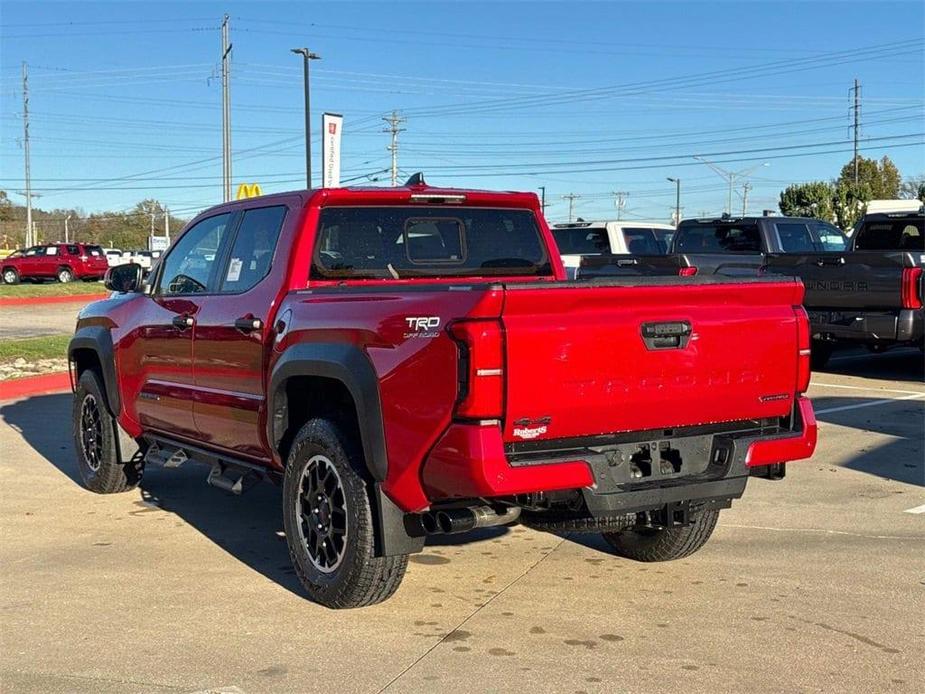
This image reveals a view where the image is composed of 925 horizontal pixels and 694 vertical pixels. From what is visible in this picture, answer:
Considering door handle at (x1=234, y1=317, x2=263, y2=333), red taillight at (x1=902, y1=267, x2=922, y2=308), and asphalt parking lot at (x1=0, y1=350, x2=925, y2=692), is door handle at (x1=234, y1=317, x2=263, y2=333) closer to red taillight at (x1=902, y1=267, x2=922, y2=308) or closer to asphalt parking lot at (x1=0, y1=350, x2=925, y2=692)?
asphalt parking lot at (x1=0, y1=350, x2=925, y2=692)

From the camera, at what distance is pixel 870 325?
1295 cm

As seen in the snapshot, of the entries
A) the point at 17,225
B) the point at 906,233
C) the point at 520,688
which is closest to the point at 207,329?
the point at 520,688

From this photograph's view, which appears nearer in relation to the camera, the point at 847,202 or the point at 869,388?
the point at 869,388

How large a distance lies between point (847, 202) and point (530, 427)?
6276cm

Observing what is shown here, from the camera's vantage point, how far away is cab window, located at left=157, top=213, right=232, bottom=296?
20.9 ft

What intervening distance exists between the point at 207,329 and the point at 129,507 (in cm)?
197

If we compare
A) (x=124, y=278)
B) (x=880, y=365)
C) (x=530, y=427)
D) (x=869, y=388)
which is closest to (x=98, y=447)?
(x=124, y=278)

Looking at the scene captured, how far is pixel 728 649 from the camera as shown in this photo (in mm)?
4477

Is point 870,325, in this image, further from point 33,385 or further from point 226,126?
point 226,126

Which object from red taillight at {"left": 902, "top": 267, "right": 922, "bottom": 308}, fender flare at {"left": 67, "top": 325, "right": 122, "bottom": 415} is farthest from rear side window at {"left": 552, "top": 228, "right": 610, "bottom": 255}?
fender flare at {"left": 67, "top": 325, "right": 122, "bottom": 415}

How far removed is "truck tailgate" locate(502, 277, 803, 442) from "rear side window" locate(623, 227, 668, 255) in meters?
15.2

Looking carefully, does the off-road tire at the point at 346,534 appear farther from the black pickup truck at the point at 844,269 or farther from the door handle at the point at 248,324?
the black pickup truck at the point at 844,269

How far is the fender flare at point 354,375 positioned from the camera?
4.59m

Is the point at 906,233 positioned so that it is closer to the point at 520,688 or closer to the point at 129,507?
the point at 129,507
